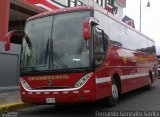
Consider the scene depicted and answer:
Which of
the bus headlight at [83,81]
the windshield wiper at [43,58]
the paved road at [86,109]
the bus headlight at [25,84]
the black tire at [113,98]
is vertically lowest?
the paved road at [86,109]

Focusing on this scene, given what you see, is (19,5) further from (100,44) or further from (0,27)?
(100,44)

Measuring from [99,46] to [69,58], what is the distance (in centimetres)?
110

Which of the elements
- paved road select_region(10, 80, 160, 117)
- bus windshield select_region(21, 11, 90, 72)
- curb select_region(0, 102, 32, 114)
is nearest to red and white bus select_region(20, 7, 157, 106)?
bus windshield select_region(21, 11, 90, 72)

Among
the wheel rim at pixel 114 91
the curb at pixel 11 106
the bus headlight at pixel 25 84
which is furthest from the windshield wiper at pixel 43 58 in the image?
the wheel rim at pixel 114 91

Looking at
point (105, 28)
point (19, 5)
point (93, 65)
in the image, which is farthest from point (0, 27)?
point (93, 65)

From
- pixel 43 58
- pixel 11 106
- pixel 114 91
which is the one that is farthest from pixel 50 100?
pixel 114 91

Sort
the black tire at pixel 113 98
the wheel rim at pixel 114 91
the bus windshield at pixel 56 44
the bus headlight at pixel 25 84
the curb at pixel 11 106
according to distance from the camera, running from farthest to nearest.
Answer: the wheel rim at pixel 114 91 → the black tire at pixel 113 98 → the curb at pixel 11 106 → the bus headlight at pixel 25 84 → the bus windshield at pixel 56 44

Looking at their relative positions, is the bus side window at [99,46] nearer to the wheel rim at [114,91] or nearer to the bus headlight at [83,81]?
the bus headlight at [83,81]

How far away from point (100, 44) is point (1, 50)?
8217mm

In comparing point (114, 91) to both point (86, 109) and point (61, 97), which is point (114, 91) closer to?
point (86, 109)

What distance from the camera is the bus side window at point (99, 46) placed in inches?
415

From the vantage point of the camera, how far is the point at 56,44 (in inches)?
419

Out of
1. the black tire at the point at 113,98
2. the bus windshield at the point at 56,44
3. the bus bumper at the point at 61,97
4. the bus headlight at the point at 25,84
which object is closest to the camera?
the bus bumper at the point at 61,97

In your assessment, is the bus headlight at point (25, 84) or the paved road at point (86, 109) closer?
the bus headlight at point (25, 84)
